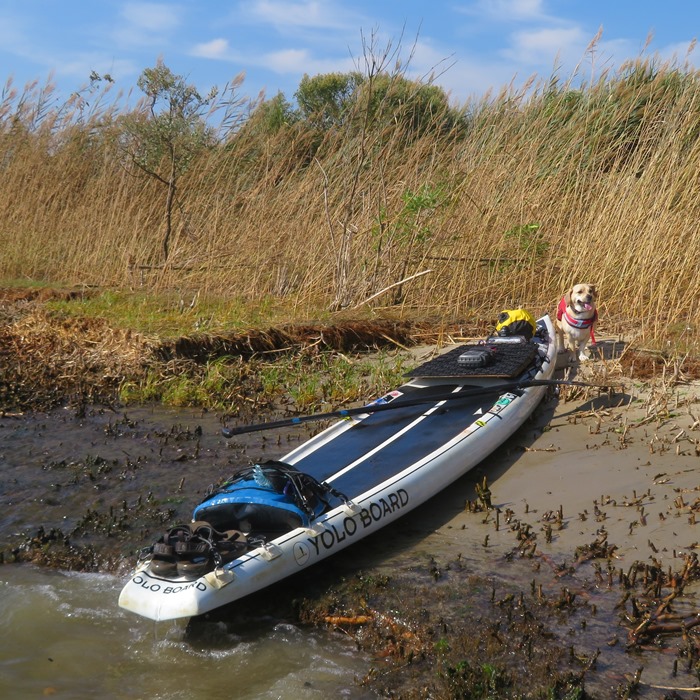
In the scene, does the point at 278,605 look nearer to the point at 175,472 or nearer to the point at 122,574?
the point at 122,574

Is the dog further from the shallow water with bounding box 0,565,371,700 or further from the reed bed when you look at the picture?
the shallow water with bounding box 0,565,371,700

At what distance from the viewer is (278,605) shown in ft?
13.7

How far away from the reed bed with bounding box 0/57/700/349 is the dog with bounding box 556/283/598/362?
675 mm

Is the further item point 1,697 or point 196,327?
point 196,327

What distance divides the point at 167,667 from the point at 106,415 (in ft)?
11.8

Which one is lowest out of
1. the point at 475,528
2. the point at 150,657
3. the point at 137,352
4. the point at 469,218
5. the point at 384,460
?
the point at 150,657

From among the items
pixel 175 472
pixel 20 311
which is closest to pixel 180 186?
pixel 20 311

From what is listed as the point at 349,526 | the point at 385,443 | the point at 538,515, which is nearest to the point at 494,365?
the point at 385,443

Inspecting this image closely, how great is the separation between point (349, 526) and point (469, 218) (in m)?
5.72

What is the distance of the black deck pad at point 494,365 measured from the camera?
6516 mm

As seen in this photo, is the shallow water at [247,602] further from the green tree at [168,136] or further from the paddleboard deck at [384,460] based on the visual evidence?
the green tree at [168,136]

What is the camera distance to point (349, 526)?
4500mm

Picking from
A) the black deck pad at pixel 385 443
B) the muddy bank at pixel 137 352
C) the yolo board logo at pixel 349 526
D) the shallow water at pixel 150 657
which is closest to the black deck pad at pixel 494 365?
the black deck pad at pixel 385 443

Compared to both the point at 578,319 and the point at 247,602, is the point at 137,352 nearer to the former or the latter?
the point at 578,319
